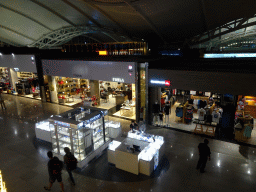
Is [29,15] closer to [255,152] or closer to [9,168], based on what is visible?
[9,168]

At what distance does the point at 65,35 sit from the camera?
29281 mm

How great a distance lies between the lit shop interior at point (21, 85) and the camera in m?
18.6

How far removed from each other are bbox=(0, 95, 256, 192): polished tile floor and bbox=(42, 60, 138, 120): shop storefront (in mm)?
4501

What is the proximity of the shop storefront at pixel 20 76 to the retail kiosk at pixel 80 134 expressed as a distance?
1120 centimetres

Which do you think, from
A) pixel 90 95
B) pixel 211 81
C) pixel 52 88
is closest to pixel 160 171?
pixel 211 81

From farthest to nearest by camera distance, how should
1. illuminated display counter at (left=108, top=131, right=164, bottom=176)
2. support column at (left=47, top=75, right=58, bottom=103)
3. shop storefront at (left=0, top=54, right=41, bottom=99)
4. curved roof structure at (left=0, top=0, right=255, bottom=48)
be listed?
shop storefront at (left=0, top=54, right=41, bottom=99)
support column at (left=47, top=75, right=58, bottom=103)
curved roof structure at (left=0, top=0, right=255, bottom=48)
illuminated display counter at (left=108, top=131, right=164, bottom=176)

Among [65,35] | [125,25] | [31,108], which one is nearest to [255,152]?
[31,108]

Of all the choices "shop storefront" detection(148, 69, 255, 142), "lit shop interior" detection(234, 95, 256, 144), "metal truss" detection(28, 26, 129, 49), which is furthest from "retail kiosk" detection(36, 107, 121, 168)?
"metal truss" detection(28, 26, 129, 49)

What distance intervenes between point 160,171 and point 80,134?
3.31 meters

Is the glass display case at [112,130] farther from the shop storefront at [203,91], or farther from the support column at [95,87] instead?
the support column at [95,87]

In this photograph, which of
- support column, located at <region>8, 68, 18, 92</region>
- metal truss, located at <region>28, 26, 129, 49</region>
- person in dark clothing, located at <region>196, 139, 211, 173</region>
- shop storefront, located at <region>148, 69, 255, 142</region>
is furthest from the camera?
metal truss, located at <region>28, 26, 129, 49</region>

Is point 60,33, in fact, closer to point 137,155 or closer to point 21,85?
point 21,85

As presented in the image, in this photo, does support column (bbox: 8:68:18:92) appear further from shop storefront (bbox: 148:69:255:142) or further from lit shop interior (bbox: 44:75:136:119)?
shop storefront (bbox: 148:69:255:142)

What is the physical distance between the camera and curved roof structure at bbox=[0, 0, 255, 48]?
602 inches
